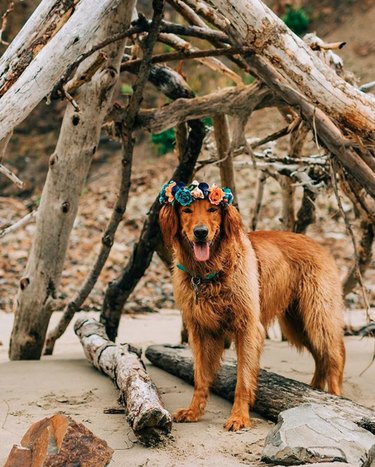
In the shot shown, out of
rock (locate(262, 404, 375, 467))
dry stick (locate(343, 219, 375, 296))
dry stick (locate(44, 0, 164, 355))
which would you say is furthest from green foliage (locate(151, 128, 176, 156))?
rock (locate(262, 404, 375, 467))

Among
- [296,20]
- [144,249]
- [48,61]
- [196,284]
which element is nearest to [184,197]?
[196,284]

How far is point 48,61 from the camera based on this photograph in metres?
4.94

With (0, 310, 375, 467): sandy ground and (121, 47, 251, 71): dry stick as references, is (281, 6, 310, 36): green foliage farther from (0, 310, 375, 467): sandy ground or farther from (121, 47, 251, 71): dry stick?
(121, 47, 251, 71): dry stick

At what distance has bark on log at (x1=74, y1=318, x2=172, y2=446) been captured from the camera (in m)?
4.69

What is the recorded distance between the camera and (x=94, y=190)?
19500 millimetres

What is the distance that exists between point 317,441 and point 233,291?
5.17ft

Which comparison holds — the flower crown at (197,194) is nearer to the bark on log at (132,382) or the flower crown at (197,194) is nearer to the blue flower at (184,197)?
the blue flower at (184,197)

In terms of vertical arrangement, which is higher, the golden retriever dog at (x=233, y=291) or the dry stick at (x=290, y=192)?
the dry stick at (x=290, y=192)

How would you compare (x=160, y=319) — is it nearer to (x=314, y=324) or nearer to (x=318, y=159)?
(x=318, y=159)

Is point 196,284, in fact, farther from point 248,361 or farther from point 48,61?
point 48,61

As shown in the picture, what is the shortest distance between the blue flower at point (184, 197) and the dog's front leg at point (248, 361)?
3.35 ft

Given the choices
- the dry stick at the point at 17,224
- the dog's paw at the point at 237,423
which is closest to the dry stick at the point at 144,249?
the dry stick at the point at 17,224

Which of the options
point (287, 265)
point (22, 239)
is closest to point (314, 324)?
point (287, 265)

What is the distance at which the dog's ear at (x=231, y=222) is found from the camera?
18.4 ft
